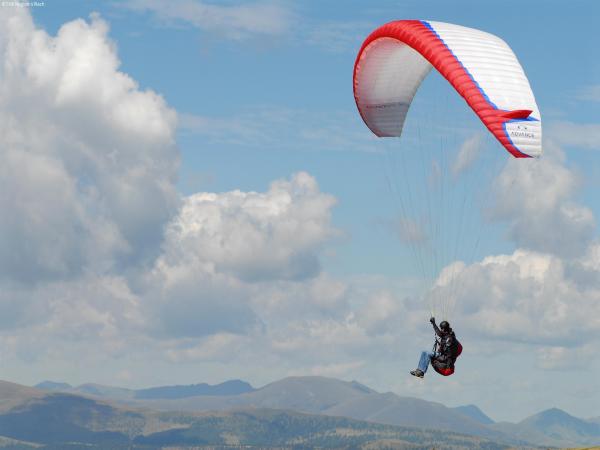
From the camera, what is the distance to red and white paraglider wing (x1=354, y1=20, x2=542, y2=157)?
167 ft

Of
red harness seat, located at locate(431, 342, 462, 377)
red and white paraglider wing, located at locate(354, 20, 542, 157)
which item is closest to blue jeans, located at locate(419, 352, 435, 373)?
red harness seat, located at locate(431, 342, 462, 377)

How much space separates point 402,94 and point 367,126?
3769mm

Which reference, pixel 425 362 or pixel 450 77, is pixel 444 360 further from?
pixel 450 77

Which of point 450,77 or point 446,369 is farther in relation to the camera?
point 446,369

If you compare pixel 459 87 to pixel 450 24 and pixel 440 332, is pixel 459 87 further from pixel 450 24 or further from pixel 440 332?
pixel 440 332

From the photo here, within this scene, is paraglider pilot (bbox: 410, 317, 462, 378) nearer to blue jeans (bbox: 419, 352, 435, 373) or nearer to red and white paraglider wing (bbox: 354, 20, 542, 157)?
blue jeans (bbox: 419, 352, 435, 373)

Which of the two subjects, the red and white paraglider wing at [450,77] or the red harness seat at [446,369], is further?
the red harness seat at [446,369]

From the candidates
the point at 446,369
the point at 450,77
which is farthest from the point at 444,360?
the point at 450,77

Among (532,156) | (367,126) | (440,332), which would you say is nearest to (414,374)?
(440,332)

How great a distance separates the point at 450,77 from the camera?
54562mm

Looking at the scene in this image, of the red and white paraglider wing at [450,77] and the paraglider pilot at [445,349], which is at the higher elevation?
the red and white paraglider wing at [450,77]

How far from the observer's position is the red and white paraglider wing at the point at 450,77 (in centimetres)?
5094

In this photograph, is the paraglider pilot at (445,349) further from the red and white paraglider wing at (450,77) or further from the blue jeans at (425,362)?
the red and white paraglider wing at (450,77)

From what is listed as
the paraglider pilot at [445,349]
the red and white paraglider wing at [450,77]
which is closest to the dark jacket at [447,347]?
the paraglider pilot at [445,349]
